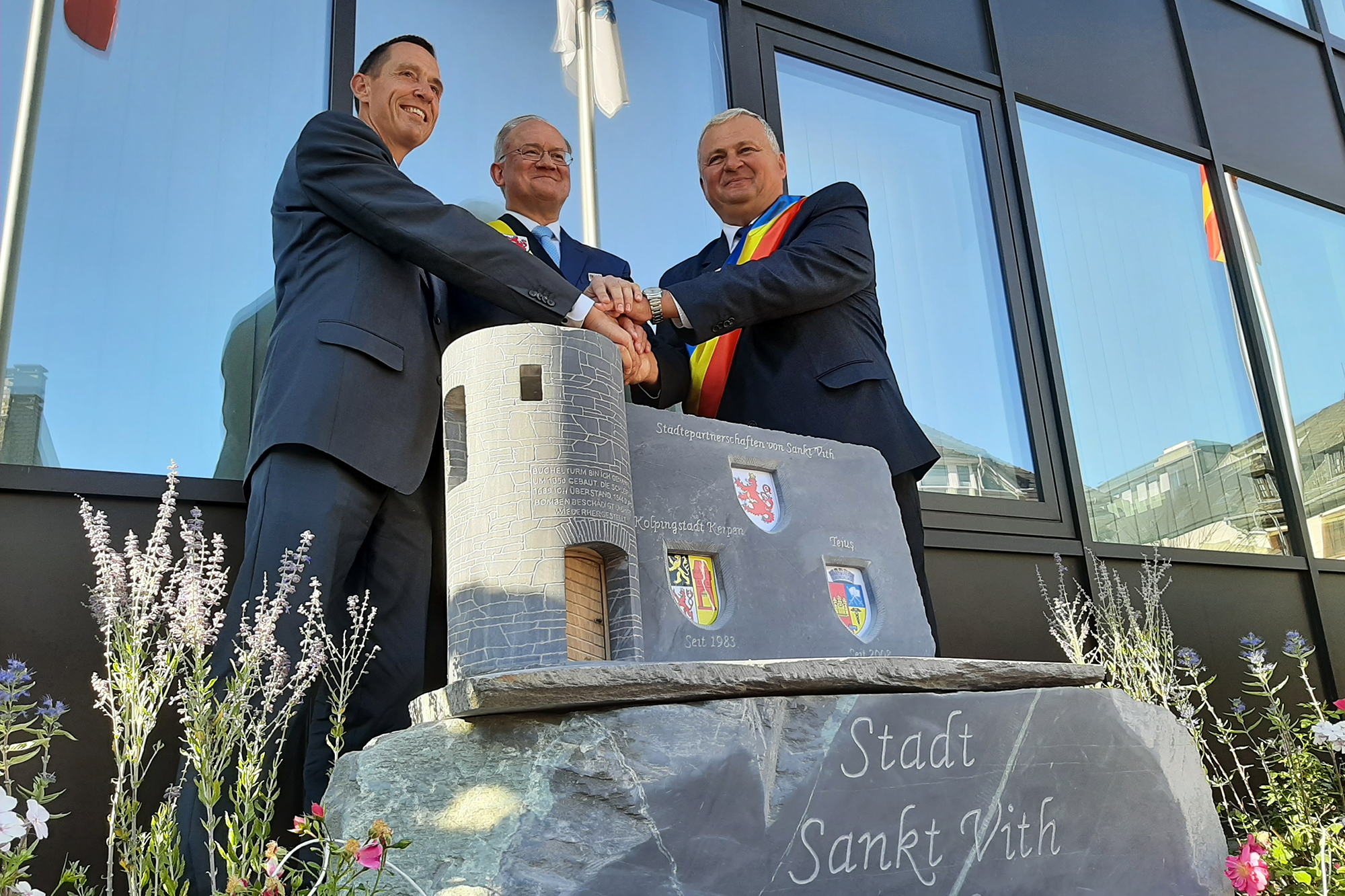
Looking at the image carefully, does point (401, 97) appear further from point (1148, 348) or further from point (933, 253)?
point (1148, 348)

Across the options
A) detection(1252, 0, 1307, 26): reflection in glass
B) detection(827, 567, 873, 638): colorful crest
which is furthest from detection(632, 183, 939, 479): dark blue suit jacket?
detection(1252, 0, 1307, 26): reflection in glass

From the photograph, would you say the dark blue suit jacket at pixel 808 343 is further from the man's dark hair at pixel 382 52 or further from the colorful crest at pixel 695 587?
the man's dark hair at pixel 382 52

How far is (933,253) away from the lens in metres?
4.32

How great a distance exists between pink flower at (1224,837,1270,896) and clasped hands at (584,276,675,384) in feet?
4.81

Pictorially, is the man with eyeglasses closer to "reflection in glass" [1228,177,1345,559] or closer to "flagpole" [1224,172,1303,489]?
"flagpole" [1224,172,1303,489]

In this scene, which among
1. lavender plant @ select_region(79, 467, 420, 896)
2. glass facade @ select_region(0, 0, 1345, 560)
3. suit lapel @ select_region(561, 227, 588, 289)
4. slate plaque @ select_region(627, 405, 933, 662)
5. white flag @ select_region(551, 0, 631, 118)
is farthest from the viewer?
white flag @ select_region(551, 0, 631, 118)

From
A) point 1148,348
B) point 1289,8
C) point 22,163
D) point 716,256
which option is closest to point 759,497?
point 716,256

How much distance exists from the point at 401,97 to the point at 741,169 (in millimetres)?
914

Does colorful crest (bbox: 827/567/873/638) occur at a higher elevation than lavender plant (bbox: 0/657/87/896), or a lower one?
higher

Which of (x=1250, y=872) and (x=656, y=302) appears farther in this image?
(x=656, y=302)

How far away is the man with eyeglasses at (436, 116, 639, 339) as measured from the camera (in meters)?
2.98

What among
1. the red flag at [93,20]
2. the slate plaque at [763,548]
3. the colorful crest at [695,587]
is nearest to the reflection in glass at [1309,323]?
the slate plaque at [763,548]

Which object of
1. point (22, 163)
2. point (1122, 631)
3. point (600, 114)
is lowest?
point (1122, 631)

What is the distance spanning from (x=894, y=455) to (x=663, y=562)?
34.1 inches
